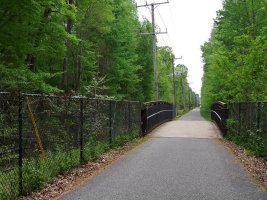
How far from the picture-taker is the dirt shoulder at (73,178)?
7219 mm

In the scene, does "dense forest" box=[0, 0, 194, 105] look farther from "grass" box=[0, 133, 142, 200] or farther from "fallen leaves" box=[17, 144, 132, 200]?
"fallen leaves" box=[17, 144, 132, 200]

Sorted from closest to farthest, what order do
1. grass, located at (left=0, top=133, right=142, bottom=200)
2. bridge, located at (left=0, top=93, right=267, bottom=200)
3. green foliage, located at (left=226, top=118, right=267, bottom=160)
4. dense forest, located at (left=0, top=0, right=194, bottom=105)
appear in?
1. grass, located at (left=0, top=133, right=142, bottom=200)
2. bridge, located at (left=0, top=93, right=267, bottom=200)
3. green foliage, located at (left=226, top=118, right=267, bottom=160)
4. dense forest, located at (left=0, top=0, right=194, bottom=105)

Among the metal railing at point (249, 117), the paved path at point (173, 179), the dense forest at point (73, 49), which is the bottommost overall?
the paved path at point (173, 179)

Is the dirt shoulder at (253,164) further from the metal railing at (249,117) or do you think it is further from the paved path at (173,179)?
the metal railing at (249,117)

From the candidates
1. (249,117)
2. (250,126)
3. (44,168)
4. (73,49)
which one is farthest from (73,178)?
(73,49)

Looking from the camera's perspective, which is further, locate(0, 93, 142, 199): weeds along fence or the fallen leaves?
the fallen leaves

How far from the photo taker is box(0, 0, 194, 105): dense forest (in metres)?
17.3

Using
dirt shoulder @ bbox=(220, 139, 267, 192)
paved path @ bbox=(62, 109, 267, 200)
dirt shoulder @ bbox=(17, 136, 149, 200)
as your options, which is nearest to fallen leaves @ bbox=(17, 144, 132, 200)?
dirt shoulder @ bbox=(17, 136, 149, 200)

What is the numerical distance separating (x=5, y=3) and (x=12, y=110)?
10933mm

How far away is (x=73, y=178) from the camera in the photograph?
877cm

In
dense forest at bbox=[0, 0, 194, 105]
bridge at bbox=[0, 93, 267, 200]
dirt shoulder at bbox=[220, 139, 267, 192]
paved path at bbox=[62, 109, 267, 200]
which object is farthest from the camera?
dense forest at bbox=[0, 0, 194, 105]

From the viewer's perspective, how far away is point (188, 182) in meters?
8.26

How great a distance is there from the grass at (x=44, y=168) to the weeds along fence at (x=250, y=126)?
4.64m

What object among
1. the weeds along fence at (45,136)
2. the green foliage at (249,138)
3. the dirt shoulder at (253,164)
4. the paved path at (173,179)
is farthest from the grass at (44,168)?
the green foliage at (249,138)
